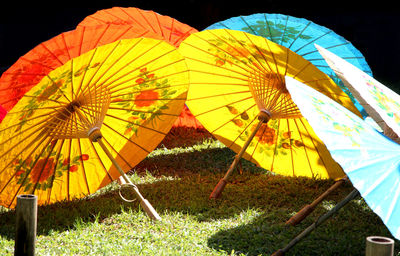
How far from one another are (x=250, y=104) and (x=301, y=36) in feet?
2.58

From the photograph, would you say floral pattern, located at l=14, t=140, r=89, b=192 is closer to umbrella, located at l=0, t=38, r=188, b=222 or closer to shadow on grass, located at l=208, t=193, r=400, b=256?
umbrella, located at l=0, t=38, r=188, b=222

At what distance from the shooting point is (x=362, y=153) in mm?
2545

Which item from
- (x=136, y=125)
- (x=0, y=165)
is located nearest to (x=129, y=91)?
(x=136, y=125)

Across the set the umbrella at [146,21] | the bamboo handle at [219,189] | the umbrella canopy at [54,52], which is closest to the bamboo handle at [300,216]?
the bamboo handle at [219,189]

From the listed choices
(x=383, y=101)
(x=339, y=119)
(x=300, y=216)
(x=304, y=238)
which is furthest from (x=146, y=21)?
(x=339, y=119)

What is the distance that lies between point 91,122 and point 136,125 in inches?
18.9

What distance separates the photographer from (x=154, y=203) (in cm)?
427

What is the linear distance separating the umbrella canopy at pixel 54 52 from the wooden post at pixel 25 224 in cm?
147

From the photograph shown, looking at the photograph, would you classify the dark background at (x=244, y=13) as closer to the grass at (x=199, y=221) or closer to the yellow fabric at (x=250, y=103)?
the yellow fabric at (x=250, y=103)

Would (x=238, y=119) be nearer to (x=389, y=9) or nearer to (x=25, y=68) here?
(x=25, y=68)

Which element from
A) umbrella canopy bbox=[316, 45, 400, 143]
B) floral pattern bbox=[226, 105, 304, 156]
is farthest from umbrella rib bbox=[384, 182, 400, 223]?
floral pattern bbox=[226, 105, 304, 156]

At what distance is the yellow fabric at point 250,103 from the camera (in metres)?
4.26

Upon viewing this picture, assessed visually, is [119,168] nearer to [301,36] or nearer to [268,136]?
[268,136]

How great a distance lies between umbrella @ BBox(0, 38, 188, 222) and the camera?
3535mm
